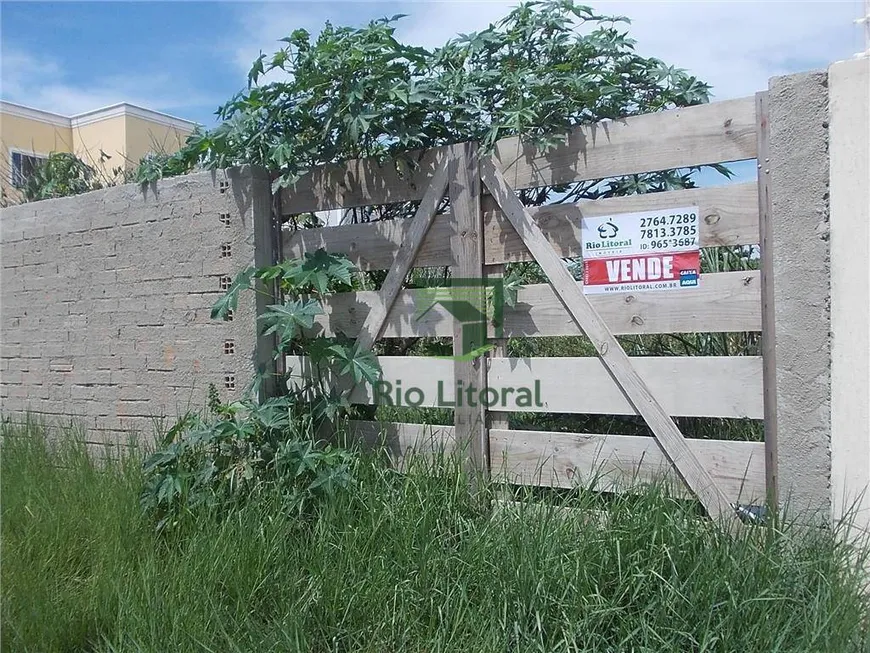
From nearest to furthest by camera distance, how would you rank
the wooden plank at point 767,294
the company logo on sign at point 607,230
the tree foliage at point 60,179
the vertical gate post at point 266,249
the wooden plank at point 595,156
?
1. the wooden plank at point 767,294
2. the wooden plank at point 595,156
3. the company logo on sign at point 607,230
4. the vertical gate post at point 266,249
5. the tree foliage at point 60,179

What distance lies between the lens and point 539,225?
3311mm

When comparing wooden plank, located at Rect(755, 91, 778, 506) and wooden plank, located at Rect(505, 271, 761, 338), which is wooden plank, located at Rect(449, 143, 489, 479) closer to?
wooden plank, located at Rect(505, 271, 761, 338)

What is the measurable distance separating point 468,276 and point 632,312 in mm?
796

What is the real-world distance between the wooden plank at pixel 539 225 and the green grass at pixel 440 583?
1036 mm

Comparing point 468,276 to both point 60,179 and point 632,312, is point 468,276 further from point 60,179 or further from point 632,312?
point 60,179

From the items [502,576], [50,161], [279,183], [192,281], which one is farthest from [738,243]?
[50,161]

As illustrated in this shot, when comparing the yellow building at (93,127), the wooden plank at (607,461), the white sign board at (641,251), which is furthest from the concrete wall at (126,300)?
the yellow building at (93,127)

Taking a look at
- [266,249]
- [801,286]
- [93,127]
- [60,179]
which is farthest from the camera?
[93,127]

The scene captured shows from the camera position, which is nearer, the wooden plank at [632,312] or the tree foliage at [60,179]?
the wooden plank at [632,312]

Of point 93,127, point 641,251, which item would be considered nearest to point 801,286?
point 641,251

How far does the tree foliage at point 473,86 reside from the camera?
3.28 metres

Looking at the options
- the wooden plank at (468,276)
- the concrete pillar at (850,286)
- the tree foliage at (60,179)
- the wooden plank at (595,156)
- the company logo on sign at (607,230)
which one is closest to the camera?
the concrete pillar at (850,286)

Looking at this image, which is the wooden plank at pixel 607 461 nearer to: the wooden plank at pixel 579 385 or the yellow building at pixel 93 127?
the wooden plank at pixel 579 385

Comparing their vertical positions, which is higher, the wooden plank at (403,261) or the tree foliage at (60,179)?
the tree foliage at (60,179)
